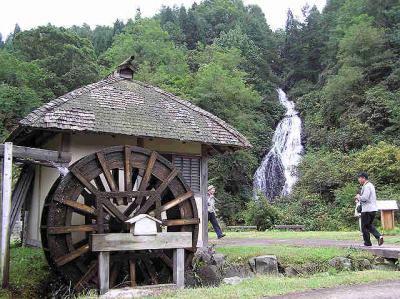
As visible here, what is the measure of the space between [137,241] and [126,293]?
967 millimetres

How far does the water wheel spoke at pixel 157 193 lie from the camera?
29.4 ft

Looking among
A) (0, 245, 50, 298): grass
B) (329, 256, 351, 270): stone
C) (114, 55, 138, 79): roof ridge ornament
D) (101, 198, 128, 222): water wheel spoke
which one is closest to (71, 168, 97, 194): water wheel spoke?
(101, 198, 128, 222): water wheel spoke

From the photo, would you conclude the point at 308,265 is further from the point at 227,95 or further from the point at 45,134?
the point at 227,95

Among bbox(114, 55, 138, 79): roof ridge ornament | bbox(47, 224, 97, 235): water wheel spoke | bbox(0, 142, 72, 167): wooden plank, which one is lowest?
bbox(47, 224, 97, 235): water wheel spoke

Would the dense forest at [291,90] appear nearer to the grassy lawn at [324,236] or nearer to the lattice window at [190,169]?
the grassy lawn at [324,236]

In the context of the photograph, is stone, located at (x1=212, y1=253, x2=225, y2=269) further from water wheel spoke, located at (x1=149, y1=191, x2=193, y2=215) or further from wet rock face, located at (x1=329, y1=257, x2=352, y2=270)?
wet rock face, located at (x1=329, y1=257, x2=352, y2=270)

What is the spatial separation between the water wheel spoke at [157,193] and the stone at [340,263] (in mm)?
3770

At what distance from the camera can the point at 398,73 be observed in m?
28.9

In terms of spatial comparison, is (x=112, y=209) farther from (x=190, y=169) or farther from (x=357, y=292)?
(x=357, y=292)

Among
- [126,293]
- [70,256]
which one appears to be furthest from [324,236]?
[70,256]

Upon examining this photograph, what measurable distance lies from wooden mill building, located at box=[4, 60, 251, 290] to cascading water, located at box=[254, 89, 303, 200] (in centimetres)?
1486

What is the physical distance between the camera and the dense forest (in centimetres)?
2261

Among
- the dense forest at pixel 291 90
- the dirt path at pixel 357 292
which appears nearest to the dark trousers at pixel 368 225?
the dirt path at pixel 357 292

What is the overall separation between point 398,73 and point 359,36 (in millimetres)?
Answer: 3996
